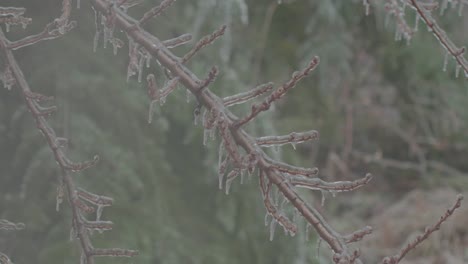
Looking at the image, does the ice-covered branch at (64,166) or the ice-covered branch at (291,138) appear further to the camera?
the ice-covered branch at (64,166)

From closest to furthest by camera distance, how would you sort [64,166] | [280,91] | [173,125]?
[280,91] → [64,166] → [173,125]

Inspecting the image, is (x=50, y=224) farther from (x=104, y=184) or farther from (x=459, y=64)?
(x=459, y=64)

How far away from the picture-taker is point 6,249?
74.1 inches

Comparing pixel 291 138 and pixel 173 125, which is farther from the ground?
pixel 173 125

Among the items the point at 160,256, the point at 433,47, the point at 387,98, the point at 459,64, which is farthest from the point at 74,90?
the point at 387,98

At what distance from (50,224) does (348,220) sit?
2711 mm

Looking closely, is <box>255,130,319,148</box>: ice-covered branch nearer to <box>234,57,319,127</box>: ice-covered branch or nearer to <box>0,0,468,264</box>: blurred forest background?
<box>234,57,319,127</box>: ice-covered branch

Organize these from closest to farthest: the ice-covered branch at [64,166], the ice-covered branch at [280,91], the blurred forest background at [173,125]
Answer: the ice-covered branch at [280,91], the ice-covered branch at [64,166], the blurred forest background at [173,125]

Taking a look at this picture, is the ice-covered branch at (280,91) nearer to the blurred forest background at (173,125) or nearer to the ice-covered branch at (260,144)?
the ice-covered branch at (260,144)

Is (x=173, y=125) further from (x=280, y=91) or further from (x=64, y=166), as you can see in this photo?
(x=280, y=91)

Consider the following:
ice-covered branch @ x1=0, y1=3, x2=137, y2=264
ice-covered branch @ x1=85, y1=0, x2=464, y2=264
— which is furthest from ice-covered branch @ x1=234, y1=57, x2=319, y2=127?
ice-covered branch @ x1=0, y1=3, x2=137, y2=264

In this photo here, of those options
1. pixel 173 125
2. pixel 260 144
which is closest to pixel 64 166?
pixel 260 144

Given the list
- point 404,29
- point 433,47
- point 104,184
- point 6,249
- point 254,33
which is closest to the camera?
point 404,29

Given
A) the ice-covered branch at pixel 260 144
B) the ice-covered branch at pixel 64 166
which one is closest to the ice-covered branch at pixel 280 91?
the ice-covered branch at pixel 260 144
